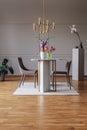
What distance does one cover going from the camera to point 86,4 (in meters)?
10.5

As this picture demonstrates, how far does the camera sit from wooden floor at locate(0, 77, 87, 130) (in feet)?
13.0

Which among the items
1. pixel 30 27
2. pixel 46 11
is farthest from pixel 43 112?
pixel 46 11

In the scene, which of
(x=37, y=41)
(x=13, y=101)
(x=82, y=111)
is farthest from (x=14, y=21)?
(x=82, y=111)

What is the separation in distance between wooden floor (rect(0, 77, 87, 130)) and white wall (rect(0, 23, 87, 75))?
4480 mm

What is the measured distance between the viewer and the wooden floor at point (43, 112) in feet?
13.0

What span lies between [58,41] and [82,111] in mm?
6178

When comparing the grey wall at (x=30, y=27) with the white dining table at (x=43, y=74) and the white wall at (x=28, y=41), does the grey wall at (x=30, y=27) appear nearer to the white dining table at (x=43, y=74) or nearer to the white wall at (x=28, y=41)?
the white wall at (x=28, y=41)

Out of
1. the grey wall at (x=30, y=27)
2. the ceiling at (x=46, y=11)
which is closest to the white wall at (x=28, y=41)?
the grey wall at (x=30, y=27)

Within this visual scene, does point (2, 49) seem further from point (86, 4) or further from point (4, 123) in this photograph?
point (4, 123)

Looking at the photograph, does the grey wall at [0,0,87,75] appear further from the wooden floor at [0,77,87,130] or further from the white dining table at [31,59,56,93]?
the wooden floor at [0,77,87,130]

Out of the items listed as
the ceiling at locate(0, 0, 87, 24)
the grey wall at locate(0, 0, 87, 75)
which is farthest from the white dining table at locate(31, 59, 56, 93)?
the ceiling at locate(0, 0, 87, 24)

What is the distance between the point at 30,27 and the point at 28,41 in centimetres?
58

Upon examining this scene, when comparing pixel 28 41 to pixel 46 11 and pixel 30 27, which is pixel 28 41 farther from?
pixel 46 11

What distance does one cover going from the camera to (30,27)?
34.8 ft
